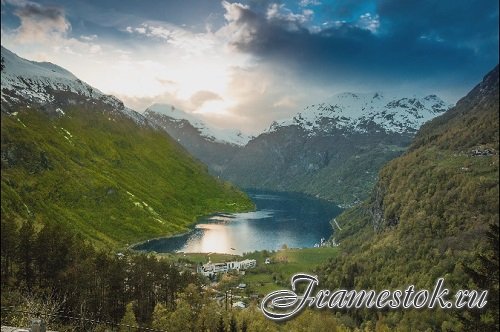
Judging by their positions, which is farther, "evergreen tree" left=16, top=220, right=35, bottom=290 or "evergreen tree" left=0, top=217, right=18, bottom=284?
"evergreen tree" left=16, top=220, right=35, bottom=290

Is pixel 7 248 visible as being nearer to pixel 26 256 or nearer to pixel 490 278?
pixel 26 256

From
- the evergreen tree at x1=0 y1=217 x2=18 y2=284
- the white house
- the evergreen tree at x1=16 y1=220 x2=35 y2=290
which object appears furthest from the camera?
the white house

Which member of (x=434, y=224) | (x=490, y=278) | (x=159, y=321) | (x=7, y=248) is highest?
(x=490, y=278)

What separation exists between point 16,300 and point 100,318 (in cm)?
1313

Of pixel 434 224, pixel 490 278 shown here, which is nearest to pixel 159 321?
pixel 490 278

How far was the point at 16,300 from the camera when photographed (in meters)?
49.3

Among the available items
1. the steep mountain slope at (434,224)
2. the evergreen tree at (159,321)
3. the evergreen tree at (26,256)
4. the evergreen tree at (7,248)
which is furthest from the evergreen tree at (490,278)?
the steep mountain slope at (434,224)

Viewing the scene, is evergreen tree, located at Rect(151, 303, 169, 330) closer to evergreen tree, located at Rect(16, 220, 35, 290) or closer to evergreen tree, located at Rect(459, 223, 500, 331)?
evergreen tree, located at Rect(16, 220, 35, 290)

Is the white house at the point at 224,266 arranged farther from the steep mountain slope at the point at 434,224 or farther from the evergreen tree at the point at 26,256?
the evergreen tree at the point at 26,256

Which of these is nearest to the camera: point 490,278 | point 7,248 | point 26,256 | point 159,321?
point 490,278

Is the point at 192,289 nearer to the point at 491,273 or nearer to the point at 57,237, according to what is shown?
the point at 57,237

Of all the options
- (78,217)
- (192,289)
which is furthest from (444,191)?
(78,217)

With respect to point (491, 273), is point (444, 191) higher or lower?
higher

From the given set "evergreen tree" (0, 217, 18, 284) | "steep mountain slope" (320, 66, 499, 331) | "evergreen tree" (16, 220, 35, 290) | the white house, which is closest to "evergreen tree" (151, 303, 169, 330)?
"evergreen tree" (16, 220, 35, 290)
